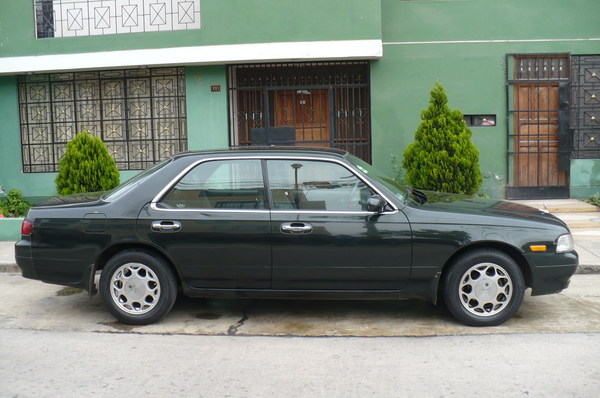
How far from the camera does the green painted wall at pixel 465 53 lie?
12133 millimetres

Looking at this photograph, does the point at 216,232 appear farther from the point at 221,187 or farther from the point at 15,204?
the point at 15,204

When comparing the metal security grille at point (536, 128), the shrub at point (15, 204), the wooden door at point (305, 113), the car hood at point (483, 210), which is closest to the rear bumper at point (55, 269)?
the car hood at point (483, 210)

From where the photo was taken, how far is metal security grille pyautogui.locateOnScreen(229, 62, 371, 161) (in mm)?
12430

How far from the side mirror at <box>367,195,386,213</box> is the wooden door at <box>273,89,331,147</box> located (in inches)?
257

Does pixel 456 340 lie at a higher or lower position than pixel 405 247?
lower

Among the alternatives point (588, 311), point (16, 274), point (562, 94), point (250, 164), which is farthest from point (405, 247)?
point (562, 94)

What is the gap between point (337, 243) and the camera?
600 centimetres

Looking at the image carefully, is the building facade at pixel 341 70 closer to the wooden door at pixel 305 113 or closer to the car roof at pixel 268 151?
the wooden door at pixel 305 113

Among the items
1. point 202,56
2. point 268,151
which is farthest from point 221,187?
point 202,56

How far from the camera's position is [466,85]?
12.2 metres

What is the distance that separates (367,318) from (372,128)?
633cm

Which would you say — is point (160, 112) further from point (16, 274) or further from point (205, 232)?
point (205, 232)

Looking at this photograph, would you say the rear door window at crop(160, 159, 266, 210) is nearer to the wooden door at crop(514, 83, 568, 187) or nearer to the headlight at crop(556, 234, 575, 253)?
the headlight at crop(556, 234, 575, 253)

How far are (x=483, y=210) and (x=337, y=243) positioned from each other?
1.41 meters
